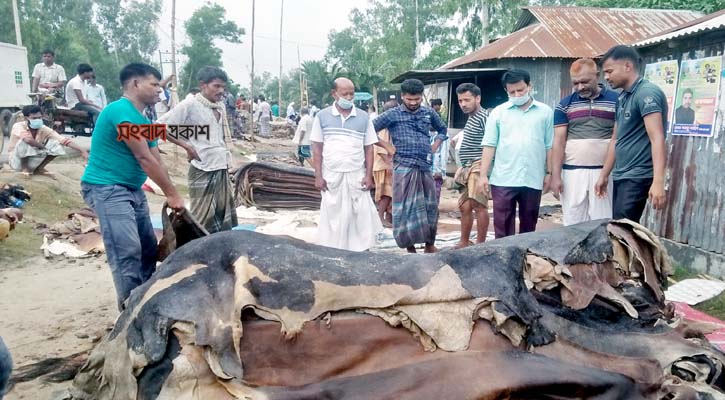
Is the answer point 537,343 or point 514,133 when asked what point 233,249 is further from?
point 514,133

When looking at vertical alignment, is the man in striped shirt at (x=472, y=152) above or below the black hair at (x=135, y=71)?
below

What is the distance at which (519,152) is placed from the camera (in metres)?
4.79

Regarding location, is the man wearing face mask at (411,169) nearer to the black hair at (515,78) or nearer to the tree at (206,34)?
the black hair at (515,78)

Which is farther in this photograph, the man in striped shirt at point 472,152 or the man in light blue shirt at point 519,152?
the man in striped shirt at point 472,152

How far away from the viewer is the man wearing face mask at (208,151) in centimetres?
541

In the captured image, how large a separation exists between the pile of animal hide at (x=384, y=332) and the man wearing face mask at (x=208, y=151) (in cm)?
303

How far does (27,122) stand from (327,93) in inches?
1127

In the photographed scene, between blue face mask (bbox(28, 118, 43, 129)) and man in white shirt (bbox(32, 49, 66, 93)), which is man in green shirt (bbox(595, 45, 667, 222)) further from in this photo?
man in white shirt (bbox(32, 49, 66, 93))

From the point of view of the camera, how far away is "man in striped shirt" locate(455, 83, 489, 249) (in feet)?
19.3

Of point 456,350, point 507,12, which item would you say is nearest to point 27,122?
point 456,350

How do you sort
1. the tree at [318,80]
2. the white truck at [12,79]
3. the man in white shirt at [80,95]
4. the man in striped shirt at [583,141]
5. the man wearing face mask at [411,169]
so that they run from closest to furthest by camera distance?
the man in striped shirt at [583,141]
the man wearing face mask at [411,169]
the man in white shirt at [80,95]
the white truck at [12,79]
the tree at [318,80]

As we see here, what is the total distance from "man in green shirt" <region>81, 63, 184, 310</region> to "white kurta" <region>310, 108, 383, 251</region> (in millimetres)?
1875

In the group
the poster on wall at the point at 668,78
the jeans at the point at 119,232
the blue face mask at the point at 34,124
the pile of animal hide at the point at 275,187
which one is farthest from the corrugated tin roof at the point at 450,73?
the jeans at the point at 119,232

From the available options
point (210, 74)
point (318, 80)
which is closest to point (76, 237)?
point (210, 74)
